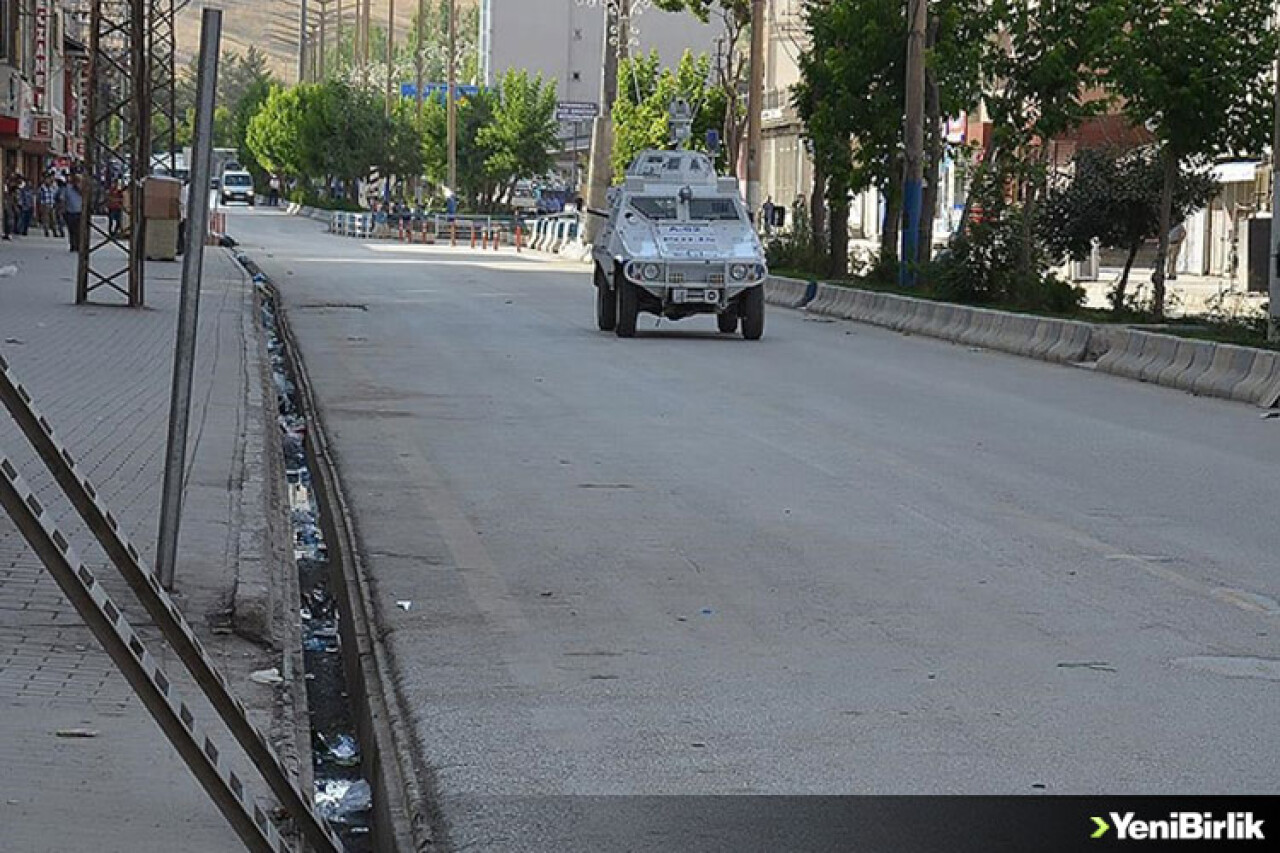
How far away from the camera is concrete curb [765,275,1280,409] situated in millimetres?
21344

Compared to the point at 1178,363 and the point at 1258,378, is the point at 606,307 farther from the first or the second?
the point at 1258,378

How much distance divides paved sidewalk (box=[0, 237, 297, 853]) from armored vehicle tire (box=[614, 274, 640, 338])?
292 inches

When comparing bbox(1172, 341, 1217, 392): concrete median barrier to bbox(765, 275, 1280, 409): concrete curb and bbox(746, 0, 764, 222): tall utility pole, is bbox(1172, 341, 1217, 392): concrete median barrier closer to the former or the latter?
bbox(765, 275, 1280, 409): concrete curb

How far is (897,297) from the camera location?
33.8 m

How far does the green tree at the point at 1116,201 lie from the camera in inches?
1190

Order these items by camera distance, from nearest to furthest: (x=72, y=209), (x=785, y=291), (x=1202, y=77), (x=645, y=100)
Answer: (x=1202, y=77)
(x=785, y=291)
(x=72, y=209)
(x=645, y=100)

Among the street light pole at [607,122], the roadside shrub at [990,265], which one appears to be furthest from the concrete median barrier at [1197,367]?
the street light pole at [607,122]

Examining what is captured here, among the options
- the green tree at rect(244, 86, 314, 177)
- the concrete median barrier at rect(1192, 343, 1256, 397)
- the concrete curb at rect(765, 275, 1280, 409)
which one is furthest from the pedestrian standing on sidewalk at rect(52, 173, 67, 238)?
the green tree at rect(244, 86, 314, 177)

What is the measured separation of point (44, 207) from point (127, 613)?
62459 mm

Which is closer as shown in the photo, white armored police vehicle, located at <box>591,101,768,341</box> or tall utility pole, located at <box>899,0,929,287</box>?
white armored police vehicle, located at <box>591,101,768,341</box>

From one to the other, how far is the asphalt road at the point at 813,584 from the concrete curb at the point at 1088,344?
67 cm

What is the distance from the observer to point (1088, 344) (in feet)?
85.7

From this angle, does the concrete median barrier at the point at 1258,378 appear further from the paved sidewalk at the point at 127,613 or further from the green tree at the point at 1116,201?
the paved sidewalk at the point at 127,613

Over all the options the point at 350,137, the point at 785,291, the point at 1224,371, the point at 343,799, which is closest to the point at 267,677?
the point at 343,799
